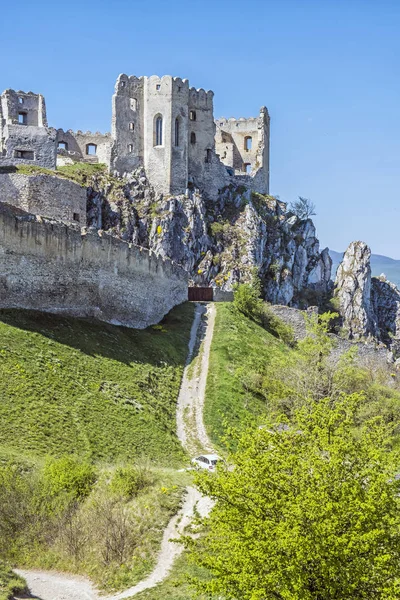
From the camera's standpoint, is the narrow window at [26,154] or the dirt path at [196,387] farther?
the narrow window at [26,154]

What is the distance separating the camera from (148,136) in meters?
81.0

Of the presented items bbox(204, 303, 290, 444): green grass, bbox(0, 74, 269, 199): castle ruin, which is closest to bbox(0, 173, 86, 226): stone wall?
bbox(0, 74, 269, 199): castle ruin

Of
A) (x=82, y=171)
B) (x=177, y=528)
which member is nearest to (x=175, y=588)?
(x=177, y=528)

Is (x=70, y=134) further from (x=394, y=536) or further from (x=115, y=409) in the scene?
(x=394, y=536)

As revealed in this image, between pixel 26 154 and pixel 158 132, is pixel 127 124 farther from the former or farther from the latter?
pixel 26 154

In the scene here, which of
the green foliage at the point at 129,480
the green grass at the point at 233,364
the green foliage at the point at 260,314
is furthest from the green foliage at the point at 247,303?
the green foliage at the point at 129,480

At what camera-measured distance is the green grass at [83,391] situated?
95.7 ft

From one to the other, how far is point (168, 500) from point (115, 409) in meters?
9.36

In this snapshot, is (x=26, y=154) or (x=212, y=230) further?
(x=212, y=230)

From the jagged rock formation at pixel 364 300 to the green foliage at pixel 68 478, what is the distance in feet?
220

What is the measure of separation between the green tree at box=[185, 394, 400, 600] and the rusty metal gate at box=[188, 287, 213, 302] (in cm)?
4109

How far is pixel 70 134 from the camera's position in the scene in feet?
287

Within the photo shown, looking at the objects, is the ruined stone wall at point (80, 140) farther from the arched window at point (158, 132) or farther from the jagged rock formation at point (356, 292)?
the jagged rock formation at point (356, 292)

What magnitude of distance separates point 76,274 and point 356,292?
58.6 m
